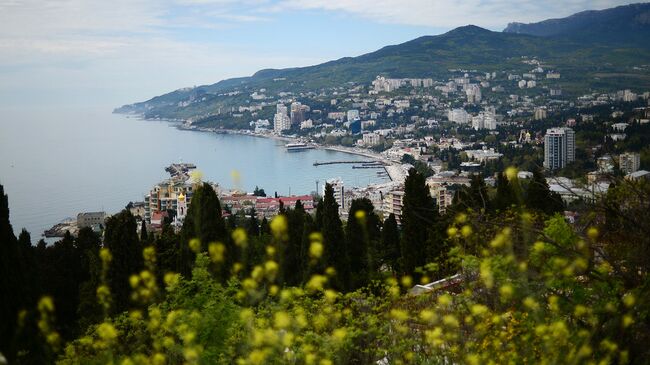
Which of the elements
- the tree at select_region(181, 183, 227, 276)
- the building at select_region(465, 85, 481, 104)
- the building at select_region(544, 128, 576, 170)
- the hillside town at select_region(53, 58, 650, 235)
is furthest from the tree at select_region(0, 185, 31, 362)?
the building at select_region(465, 85, 481, 104)

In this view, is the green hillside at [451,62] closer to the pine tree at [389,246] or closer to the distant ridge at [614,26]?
the distant ridge at [614,26]

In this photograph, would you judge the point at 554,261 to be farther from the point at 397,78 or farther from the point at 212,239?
the point at 397,78

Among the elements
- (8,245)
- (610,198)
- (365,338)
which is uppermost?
(610,198)

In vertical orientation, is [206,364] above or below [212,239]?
above

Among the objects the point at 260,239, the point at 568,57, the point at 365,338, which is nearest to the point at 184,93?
the point at 568,57

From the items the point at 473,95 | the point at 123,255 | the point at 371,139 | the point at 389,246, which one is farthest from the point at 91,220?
the point at 473,95

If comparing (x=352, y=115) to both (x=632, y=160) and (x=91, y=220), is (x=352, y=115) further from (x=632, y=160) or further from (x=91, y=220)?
(x=632, y=160)
